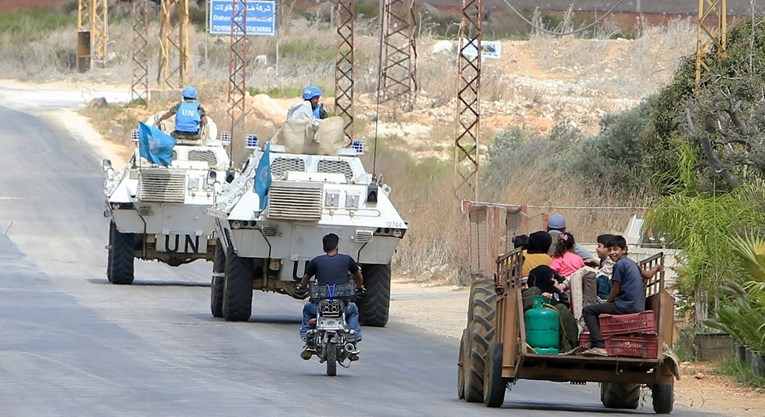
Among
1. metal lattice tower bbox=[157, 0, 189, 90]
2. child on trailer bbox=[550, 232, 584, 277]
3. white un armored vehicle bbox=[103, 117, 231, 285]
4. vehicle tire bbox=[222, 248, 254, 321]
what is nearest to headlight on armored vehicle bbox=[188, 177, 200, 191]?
white un armored vehicle bbox=[103, 117, 231, 285]

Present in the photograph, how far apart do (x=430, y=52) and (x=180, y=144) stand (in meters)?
47.8

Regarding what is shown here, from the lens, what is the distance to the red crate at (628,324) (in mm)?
Answer: 13227

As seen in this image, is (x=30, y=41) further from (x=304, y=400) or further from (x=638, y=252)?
(x=304, y=400)

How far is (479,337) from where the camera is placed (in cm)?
1384

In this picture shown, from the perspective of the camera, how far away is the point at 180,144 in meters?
27.6

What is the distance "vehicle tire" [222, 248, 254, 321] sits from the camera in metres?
21.3

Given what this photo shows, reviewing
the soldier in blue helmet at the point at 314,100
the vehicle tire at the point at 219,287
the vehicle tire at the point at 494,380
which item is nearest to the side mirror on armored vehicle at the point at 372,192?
the soldier in blue helmet at the point at 314,100

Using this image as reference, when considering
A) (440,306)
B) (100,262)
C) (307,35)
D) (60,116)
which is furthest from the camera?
(307,35)

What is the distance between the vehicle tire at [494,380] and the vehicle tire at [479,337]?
13 cm

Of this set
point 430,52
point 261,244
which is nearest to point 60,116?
point 430,52


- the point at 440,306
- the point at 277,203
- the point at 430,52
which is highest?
the point at 430,52

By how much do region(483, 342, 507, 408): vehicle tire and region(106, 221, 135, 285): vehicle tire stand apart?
14072 mm

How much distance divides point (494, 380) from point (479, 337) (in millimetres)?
498

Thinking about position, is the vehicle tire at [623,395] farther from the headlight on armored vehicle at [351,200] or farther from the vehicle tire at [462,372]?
the headlight on armored vehicle at [351,200]
